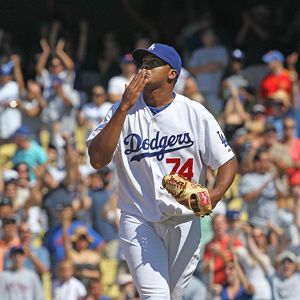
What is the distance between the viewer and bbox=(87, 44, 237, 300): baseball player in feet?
24.8

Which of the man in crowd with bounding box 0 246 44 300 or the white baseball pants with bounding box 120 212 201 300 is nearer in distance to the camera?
the white baseball pants with bounding box 120 212 201 300

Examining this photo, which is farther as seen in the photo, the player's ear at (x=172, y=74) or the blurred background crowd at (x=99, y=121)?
the blurred background crowd at (x=99, y=121)

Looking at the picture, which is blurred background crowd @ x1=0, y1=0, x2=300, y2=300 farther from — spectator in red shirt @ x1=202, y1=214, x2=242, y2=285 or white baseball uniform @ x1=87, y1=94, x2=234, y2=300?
white baseball uniform @ x1=87, y1=94, x2=234, y2=300

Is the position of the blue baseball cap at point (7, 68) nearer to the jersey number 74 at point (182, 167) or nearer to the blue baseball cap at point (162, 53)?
the blue baseball cap at point (162, 53)

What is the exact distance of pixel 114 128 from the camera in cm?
731

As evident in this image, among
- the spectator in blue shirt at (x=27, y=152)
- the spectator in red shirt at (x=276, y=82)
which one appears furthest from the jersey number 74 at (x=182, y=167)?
the spectator in red shirt at (x=276, y=82)

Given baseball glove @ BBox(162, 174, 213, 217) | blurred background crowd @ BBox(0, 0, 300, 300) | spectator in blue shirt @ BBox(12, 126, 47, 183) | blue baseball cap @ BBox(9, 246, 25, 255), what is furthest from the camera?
spectator in blue shirt @ BBox(12, 126, 47, 183)

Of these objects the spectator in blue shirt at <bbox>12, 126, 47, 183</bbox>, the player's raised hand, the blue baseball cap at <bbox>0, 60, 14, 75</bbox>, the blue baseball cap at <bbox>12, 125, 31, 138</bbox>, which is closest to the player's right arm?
the player's raised hand

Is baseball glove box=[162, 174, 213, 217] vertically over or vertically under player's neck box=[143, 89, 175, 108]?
under

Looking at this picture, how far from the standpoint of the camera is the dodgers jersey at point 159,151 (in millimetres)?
7594

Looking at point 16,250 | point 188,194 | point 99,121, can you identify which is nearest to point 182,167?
point 188,194

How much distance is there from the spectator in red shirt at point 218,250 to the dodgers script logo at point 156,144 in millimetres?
5043

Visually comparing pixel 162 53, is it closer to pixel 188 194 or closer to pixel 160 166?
pixel 160 166

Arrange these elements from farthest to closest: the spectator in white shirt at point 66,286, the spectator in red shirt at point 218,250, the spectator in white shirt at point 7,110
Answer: the spectator in white shirt at point 7,110
the spectator in red shirt at point 218,250
the spectator in white shirt at point 66,286
